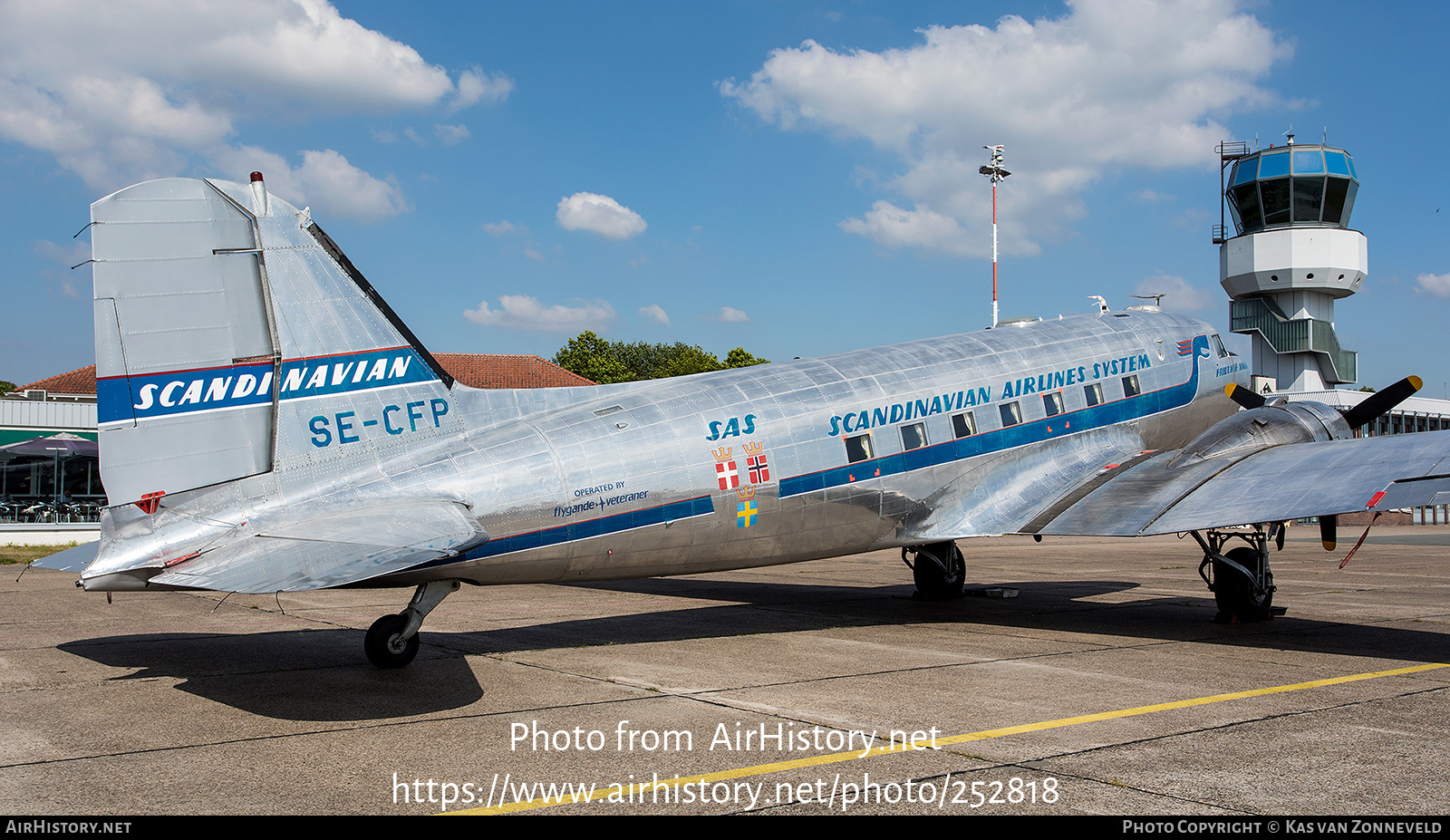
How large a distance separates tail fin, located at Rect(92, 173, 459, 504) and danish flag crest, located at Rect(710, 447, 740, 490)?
303cm

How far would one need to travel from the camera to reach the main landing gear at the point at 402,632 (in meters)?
9.48

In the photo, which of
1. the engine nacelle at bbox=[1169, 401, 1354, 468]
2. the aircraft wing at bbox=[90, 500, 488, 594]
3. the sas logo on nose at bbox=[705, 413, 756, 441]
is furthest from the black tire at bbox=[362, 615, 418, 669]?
the engine nacelle at bbox=[1169, 401, 1354, 468]

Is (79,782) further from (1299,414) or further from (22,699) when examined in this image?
(1299,414)

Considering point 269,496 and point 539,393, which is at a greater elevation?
point 539,393

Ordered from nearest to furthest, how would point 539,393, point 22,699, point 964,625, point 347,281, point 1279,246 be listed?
point 22,699 → point 347,281 → point 539,393 → point 964,625 → point 1279,246

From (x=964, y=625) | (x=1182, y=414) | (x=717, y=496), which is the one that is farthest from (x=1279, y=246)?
(x=717, y=496)

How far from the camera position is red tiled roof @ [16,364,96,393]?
47822 millimetres

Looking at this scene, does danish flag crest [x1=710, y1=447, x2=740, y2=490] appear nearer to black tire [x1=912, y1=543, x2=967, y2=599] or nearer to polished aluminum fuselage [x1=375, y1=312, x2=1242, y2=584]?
polished aluminum fuselage [x1=375, y1=312, x2=1242, y2=584]

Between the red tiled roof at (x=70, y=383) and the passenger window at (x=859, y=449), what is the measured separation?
46.6 meters

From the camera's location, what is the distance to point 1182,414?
55.4 ft

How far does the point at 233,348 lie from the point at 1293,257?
197 ft

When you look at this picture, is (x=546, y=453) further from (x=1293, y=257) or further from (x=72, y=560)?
(x=1293, y=257)

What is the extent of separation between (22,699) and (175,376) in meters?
3.19

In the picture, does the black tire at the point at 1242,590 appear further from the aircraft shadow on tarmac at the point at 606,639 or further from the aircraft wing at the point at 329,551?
the aircraft wing at the point at 329,551
